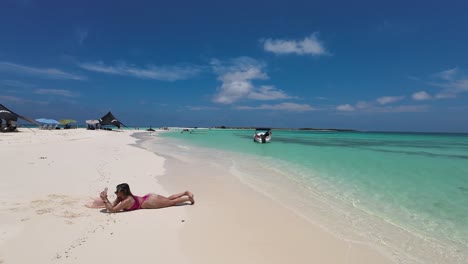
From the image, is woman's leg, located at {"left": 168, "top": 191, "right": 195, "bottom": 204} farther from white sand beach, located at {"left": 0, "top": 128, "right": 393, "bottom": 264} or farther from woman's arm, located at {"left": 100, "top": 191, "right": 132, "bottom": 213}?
woman's arm, located at {"left": 100, "top": 191, "right": 132, "bottom": 213}

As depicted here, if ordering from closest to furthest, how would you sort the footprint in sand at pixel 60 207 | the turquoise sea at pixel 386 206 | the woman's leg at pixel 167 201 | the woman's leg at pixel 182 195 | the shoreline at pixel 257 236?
the shoreline at pixel 257 236, the turquoise sea at pixel 386 206, the footprint in sand at pixel 60 207, the woman's leg at pixel 167 201, the woman's leg at pixel 182 195

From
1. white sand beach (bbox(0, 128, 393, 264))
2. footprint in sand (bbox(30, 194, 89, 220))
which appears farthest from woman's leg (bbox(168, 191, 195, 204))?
footprint in sand (bbox(30, 194, 89, 220))

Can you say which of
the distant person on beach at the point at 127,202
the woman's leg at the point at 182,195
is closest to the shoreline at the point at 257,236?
the woman's leg at the point at 182,195

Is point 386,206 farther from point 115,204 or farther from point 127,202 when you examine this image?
point 115,204

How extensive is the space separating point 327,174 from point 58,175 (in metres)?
10.5

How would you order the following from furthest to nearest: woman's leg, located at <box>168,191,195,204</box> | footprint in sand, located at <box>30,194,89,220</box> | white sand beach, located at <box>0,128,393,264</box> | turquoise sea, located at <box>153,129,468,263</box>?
woman's leg, located at <box>168,191,195,204</box> < footprint in sand, located at <box>30,194,89,220</box> < turquoise sea, located at <box>153,129,468,263</box> < white sand beach, located at <box>0,128,393,264</box>

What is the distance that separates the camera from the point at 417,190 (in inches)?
388

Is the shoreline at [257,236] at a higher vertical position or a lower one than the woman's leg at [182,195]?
lower

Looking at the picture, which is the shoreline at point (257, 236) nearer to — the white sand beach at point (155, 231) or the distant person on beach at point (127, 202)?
the white sand beach at point (155, 231)

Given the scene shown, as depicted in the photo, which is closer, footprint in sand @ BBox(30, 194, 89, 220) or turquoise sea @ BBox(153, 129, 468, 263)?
turquoise sea @ BBox(153, 129, 468, 263)

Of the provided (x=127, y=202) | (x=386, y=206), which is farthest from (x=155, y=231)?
(x=386, y=206)

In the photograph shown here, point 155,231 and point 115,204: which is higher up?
point 115,204

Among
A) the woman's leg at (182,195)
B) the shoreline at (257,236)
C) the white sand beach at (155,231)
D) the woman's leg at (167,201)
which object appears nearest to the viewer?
Answer: the white sand beach at (155,231)

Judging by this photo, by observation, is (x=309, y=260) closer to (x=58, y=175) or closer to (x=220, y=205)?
(x=220, y=205)
